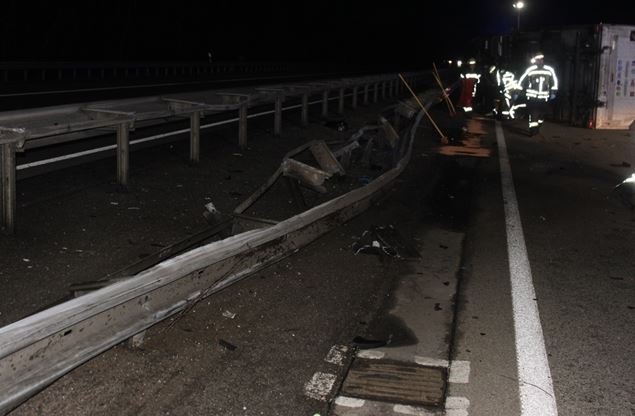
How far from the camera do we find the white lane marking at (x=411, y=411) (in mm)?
4088

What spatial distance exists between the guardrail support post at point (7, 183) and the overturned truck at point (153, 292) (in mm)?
1710

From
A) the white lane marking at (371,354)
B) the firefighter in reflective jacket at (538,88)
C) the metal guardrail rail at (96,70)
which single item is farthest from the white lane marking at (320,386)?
the metal guardrail rail at (96,70)

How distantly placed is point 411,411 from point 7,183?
439 centimetres

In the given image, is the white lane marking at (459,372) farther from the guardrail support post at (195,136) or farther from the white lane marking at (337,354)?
the guardrail support post at (195,136)

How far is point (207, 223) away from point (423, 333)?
3.44m

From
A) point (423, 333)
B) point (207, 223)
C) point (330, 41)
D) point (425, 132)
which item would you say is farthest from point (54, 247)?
point (330, 41)

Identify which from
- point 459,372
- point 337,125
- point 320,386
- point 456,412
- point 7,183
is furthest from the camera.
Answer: point 337,125

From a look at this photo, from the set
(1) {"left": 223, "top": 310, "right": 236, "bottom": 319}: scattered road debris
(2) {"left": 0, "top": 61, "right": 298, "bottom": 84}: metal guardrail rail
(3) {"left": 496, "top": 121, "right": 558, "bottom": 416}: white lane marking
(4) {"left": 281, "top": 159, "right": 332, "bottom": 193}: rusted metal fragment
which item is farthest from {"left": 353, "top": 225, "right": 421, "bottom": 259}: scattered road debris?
(2) {"left": 0, "top": 61, "right": 298, "bottom": 84}: metal guardrail rail

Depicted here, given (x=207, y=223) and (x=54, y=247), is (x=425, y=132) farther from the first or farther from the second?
(x=54, y=247)

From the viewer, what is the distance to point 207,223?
805 cm

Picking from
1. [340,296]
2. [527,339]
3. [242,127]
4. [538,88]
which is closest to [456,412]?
[527,339]

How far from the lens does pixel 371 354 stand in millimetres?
4914

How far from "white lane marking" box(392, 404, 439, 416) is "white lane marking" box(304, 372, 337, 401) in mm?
412

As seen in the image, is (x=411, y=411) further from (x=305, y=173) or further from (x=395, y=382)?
(x=305, y=173)
